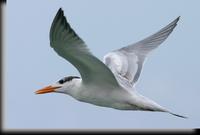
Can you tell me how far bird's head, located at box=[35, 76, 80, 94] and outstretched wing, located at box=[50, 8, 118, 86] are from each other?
0.42m

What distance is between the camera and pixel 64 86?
11.1m

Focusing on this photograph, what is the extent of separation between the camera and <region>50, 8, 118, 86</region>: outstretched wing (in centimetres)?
898

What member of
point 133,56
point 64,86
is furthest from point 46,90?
point 133,56

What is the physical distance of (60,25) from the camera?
353 inches

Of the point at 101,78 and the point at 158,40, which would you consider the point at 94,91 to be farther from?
the point at 158,40

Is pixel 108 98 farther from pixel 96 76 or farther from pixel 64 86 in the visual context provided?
pixel 64 86

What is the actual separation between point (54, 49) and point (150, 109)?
1.77 meters

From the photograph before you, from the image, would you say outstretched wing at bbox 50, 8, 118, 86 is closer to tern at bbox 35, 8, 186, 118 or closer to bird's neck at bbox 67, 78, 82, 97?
tern at bbox 35, 8, 186, 118

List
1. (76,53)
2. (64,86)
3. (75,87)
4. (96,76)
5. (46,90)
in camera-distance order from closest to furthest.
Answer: (76,53) < (96,76) < (75,87) < (64,86) < (46,90)

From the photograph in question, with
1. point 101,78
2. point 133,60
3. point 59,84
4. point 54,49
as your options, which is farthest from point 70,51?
point 133,60

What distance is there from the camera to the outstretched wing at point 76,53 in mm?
8984

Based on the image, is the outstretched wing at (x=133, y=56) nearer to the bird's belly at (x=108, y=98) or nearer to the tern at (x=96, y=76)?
the tern at (x=96, y=76)

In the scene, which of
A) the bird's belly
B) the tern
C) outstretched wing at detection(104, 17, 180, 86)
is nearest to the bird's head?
the tern

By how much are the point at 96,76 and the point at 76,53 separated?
3.05ft
